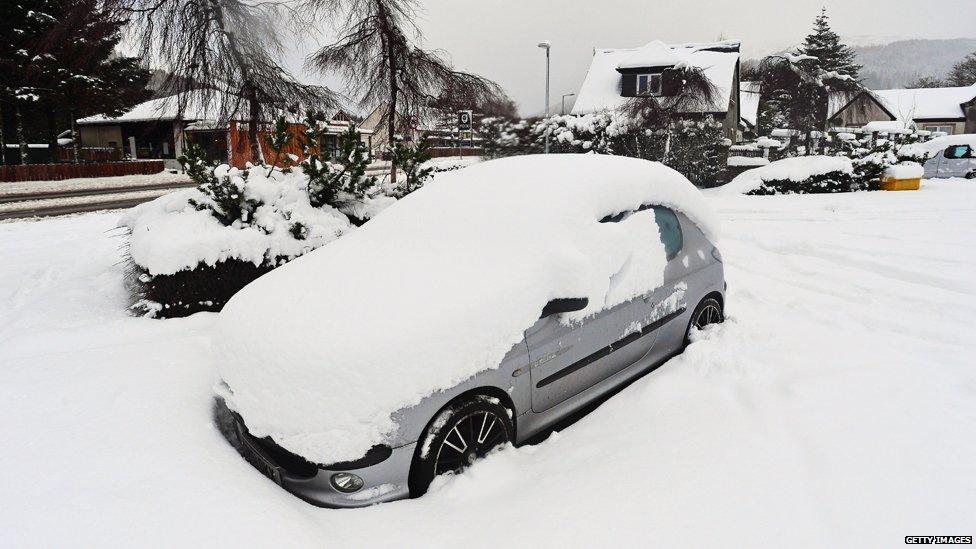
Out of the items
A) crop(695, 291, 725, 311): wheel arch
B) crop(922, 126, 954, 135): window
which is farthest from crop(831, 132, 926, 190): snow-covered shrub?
crop(922, 126, 954, 135): window

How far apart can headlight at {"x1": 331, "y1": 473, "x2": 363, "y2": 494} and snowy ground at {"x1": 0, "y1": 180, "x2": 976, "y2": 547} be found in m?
0.12

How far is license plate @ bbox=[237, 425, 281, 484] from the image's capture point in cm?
271

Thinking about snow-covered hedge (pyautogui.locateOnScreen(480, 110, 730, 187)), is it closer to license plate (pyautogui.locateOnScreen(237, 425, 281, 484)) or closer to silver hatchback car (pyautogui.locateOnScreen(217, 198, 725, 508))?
silver hatchback car (pyautogui.locateOnScreen(217, 198, 725, 508))

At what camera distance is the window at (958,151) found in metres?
21.4

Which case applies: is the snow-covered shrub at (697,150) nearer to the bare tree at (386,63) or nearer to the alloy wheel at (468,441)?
the bare tree at (386,63)

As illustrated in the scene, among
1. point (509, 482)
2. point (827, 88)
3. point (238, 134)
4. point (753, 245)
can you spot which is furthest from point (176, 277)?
point (827, 88)

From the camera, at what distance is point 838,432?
2998 mm

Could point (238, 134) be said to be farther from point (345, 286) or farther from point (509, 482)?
point (509, 482)

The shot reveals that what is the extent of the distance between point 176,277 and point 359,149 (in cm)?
232

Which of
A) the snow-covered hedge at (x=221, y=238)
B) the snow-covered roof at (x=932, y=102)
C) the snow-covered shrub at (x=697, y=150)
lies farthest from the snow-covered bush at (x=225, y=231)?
the snow-covered roof at (x=932, y=102)

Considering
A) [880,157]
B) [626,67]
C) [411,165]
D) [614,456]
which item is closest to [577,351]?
[614,456]
